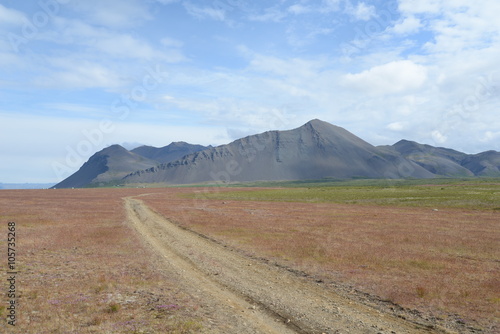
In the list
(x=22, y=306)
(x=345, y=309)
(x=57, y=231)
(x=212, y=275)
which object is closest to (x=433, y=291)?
(x=345, y=309)

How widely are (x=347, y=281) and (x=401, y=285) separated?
2.82m

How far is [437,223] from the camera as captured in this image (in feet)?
148

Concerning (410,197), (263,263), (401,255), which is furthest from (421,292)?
(410,197)

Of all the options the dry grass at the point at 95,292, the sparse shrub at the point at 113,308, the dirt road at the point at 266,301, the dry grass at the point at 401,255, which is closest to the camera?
the dry grass at the point at 95,292

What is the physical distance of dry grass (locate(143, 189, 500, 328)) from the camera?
15750 mm

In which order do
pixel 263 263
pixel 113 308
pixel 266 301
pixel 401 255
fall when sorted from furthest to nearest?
pixel 401 255 < pixel 263 263 < pixel 266 301 < pixel 113 308

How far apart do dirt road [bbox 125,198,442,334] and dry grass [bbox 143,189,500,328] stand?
2248mm

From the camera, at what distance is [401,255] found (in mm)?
25375

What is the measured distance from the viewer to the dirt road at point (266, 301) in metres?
12.3

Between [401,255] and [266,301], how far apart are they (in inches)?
598

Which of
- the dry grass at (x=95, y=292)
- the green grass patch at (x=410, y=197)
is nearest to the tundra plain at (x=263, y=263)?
the dry grass at (x=95, y=292)

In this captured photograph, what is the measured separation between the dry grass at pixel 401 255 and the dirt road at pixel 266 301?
7.37ft

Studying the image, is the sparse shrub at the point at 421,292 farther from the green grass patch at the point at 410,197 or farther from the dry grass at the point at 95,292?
the green grass patch at the point at 410,197

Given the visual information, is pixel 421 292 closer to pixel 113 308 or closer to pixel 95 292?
pixel 113 308
